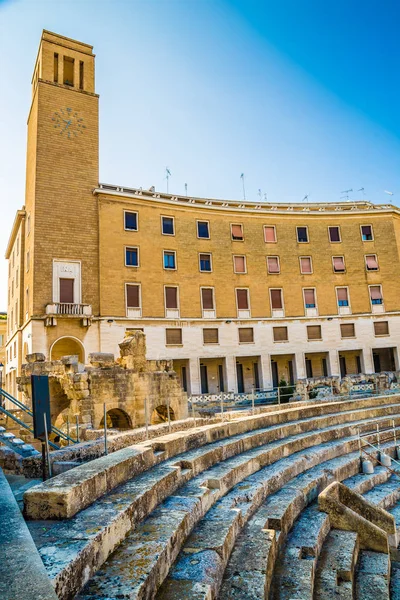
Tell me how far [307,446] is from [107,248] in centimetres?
2146

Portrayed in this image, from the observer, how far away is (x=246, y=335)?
104 feet

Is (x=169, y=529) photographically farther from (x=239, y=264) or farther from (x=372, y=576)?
(x=239, y=264)

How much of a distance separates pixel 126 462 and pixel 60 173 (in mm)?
26472

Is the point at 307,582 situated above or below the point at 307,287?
below

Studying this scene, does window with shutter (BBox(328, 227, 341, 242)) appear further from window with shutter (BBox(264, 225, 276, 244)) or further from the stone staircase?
the stone staircase

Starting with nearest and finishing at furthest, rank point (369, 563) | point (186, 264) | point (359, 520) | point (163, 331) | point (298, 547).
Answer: point (298, 547), point (369, 563), point (359, 520), point (163, 331), point (186, 264)

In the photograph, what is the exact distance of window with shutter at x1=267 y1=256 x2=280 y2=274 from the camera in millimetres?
33594

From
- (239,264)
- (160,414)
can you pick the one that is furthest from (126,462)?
(239,264)

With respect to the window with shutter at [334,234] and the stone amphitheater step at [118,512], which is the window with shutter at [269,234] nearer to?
the window with shutter at [334,234]

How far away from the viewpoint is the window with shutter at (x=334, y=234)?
3538 cm

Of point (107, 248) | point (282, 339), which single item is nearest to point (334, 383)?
point (282, 339)

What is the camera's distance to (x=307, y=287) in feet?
112

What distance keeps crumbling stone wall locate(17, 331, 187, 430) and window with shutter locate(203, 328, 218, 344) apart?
38.7 feet

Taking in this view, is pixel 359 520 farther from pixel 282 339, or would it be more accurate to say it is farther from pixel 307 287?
pixel 307 287
